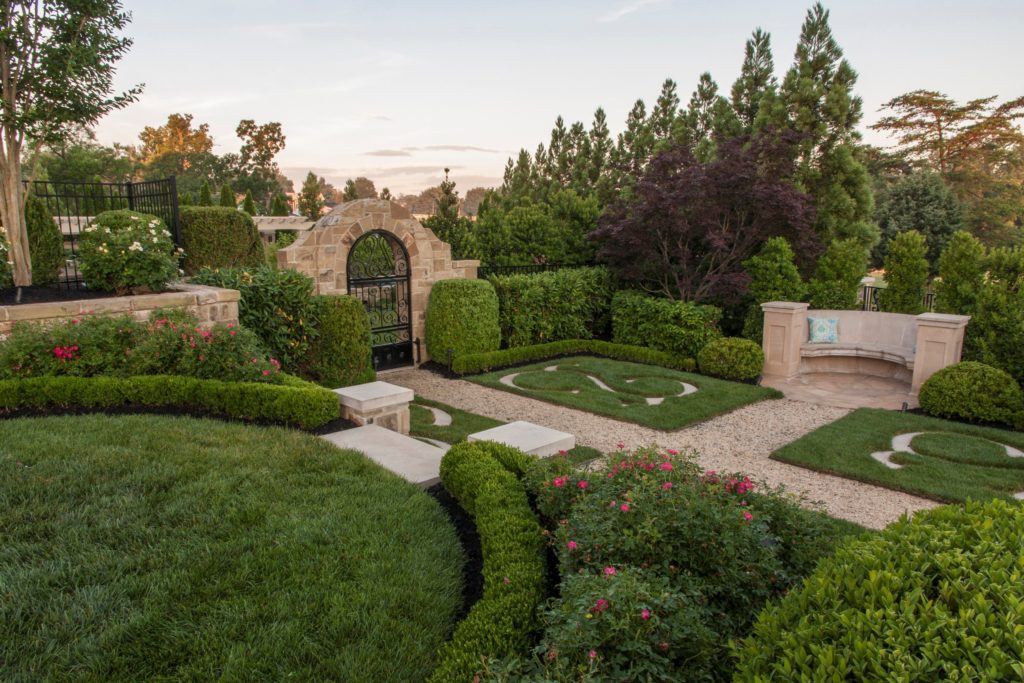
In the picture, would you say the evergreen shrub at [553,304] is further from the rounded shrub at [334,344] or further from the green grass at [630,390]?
the rounded shrub at [334,344]

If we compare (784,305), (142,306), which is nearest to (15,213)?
(142,306)

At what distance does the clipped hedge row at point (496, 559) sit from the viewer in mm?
2273

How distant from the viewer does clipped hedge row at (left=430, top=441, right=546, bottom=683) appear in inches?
89.5

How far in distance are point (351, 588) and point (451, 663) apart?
757 mm

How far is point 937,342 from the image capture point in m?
8.05

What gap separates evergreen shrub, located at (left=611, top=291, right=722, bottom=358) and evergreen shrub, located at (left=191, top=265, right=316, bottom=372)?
19.5 feet

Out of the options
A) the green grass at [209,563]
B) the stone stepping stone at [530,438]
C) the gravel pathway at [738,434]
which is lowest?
the gravel pathway at [738,434]

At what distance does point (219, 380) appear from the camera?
5.38m

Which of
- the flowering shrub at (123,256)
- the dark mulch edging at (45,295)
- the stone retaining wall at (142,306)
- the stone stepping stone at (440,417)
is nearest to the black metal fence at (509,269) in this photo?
the stone stepping stone at (440,417)

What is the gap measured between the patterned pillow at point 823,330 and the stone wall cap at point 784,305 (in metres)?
0.43

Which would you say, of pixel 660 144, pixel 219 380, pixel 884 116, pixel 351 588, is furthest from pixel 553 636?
pixel 884 116

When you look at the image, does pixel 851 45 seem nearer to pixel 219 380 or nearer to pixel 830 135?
pixel 830 135

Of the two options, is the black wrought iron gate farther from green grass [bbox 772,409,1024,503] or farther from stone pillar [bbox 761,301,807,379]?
green grass [bbox 772,409,1024,503]

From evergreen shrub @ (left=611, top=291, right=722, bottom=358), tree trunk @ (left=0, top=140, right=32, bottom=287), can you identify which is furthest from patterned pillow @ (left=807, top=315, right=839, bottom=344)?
tree trunk @ (left=0, top=140, right=32, bottom=287)
